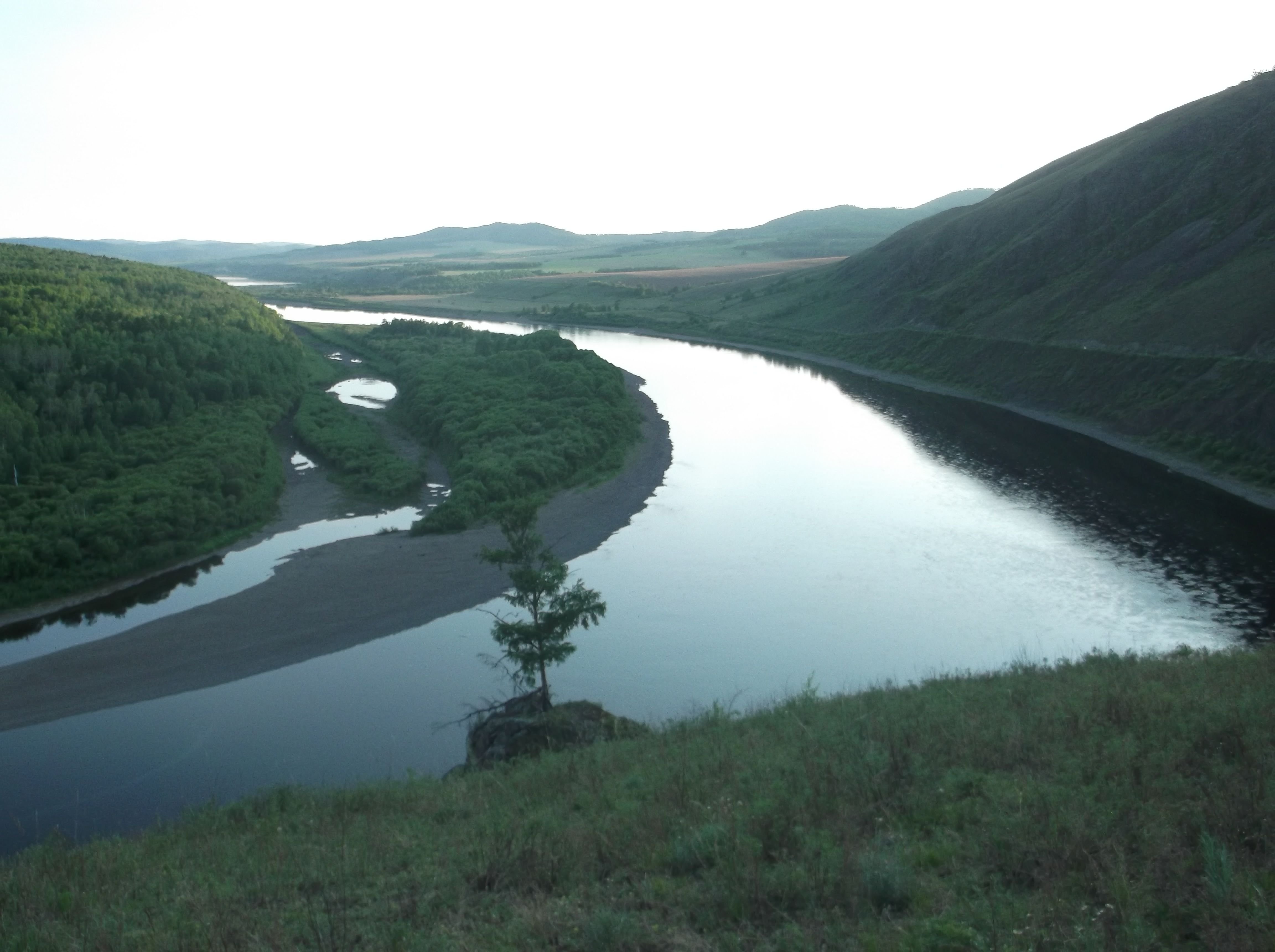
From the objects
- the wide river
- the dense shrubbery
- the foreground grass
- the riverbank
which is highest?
the foreground grass

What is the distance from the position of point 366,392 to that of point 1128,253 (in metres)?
36.3

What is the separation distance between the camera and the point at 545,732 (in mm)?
11836

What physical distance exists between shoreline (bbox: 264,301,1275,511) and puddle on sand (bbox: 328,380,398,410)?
24426 mm

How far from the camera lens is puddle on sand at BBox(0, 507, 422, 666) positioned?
18641 mm

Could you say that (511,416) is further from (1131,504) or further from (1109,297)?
(1109,297)

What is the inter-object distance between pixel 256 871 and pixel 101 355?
103 ft

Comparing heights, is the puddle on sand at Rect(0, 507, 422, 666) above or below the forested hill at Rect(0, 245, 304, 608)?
below

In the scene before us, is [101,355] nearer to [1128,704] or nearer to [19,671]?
[19,671]

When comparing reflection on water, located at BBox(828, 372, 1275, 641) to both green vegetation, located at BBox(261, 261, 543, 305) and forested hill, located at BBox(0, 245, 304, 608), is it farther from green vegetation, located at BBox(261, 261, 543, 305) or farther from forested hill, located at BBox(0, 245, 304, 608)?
green vegetation, located at BBox(261, 261, 543, 305)

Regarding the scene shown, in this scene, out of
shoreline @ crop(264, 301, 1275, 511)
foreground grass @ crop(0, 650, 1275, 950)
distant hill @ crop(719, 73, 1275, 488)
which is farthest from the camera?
distant hill @ crop(719, 73, 1275, 488)

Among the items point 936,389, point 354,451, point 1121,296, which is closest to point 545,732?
point 354,451

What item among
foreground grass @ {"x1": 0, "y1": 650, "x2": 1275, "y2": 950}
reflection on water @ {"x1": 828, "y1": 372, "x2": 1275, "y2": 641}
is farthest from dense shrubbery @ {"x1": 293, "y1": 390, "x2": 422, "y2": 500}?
foreground grass @ {"x1": 0, "y1": 650, "x2": 1275, "y2": 950}

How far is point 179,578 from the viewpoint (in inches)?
864

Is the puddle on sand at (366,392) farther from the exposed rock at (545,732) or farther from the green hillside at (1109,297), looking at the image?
the exposed rock at (545,732)
